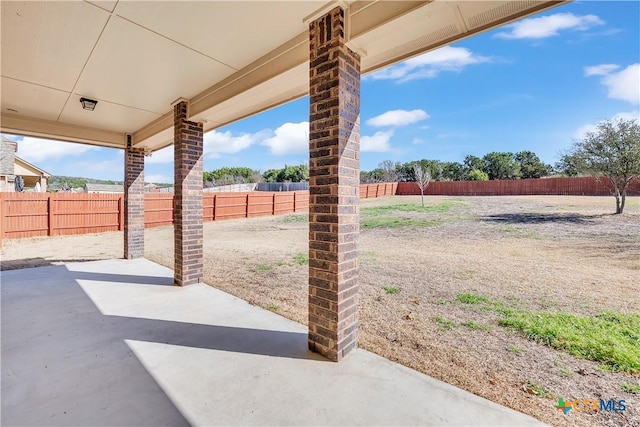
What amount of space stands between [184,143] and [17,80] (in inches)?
77.2

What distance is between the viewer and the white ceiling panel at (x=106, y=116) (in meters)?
4.64

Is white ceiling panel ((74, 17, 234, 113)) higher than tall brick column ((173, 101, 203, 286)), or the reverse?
white ceiling panel ((74, 17, 234, 113))

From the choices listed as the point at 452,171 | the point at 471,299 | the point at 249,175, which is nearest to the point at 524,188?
the point at 452,171

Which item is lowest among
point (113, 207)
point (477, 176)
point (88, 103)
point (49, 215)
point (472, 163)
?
point (49, 215)

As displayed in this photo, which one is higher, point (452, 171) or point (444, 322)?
point (452, 171)

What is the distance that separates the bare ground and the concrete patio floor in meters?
0.35

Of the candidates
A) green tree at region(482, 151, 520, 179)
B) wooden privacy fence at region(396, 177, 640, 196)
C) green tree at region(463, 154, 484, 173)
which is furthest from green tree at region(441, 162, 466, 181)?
wooden privacy fence at region(396, 177, 640, 196)

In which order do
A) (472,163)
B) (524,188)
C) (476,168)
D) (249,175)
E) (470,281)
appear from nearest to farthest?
(470,281) < (524,188) < (476,168) < (472,163) < (249,175)

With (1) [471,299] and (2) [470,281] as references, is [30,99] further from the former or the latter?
(2) [470,281]

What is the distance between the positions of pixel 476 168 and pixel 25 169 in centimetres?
4622

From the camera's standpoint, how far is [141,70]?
11.0 ft

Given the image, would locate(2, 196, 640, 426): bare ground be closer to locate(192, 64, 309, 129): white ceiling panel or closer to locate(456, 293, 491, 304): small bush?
locate(456, 293, 491, 304): small bush

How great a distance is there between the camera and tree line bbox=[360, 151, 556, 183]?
37875 millimetres

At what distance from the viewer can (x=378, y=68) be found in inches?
112
